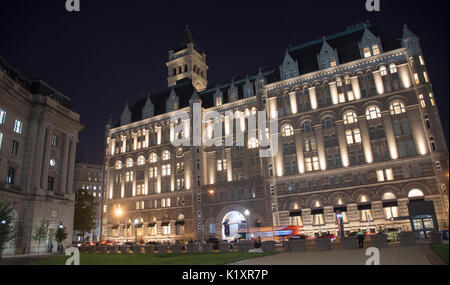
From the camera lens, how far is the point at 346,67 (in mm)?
57344

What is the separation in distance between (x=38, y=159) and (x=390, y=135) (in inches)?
2147

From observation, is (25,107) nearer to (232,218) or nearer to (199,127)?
(199,127)

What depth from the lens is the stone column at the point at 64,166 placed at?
51.9m

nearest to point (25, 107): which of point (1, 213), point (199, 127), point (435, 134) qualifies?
point (1, 213)

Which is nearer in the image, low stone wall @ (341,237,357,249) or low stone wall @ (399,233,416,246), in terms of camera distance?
low stone wall @ (399,233,416,246)

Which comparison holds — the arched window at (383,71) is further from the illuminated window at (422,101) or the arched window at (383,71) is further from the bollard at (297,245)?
the bollard at (297,245)

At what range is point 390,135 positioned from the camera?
169 feet

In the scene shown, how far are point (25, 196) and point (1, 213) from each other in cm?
1661

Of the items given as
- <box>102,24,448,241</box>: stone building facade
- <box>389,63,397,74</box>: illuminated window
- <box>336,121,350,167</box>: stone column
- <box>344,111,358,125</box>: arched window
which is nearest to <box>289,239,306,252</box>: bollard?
<box>102,24,448,241</box>: stone building facade

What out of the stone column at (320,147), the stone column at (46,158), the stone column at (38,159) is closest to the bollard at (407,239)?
the stone column at (320,147)

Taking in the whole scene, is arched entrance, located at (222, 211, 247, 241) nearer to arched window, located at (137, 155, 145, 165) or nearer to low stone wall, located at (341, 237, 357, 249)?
arched window, located at (137, 155, 145, 165)

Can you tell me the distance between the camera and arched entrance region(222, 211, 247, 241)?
61.8 m

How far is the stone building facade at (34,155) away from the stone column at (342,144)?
46086 millimetres

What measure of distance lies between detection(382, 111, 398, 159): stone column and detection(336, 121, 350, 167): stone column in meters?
6.51
